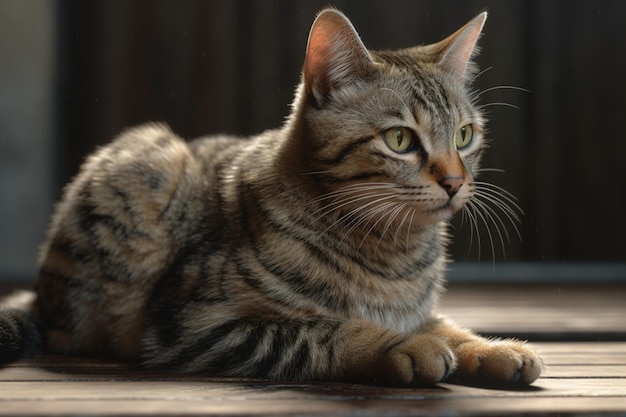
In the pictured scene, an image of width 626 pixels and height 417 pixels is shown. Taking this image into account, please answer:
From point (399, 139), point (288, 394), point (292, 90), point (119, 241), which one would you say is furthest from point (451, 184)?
point (292, 90)

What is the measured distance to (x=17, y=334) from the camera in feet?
6.81

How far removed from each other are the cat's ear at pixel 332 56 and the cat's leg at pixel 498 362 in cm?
72

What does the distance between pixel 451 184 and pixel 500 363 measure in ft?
1.40

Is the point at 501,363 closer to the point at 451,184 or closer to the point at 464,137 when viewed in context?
the point at 451,184

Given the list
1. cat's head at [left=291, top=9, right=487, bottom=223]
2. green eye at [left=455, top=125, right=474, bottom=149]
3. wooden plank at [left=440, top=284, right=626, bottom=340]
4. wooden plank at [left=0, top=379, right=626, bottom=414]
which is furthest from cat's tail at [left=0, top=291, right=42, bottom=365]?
wooden plank at [left=440, top=284, right=626, bottom=340]

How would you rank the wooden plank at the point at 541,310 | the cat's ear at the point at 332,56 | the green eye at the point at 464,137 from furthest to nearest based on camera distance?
the wooden plank at the point at 541,310, the green eye at the point at 464,137, the cat's ear at the point at 332,56

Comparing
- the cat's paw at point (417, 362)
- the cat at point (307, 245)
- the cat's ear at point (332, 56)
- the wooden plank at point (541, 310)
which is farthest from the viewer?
the wooden plank at point (541, 310)

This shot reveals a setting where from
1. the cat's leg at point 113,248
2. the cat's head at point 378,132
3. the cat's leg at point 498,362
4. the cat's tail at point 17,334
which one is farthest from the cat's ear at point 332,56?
the cat's tail at point 17,334

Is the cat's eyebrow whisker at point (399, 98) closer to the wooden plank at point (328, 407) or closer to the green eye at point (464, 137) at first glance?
the green eye at point (464, 137)

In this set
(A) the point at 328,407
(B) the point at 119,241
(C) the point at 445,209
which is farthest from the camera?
(B) the point at 119,241

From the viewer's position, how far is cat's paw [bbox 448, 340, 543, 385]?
1.68 meters

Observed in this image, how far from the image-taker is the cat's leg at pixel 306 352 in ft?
5.37

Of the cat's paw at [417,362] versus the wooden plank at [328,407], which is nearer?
the wooden plank at [328,407]

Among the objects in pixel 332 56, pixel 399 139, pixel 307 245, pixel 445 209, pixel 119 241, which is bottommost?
pixel 119 241
